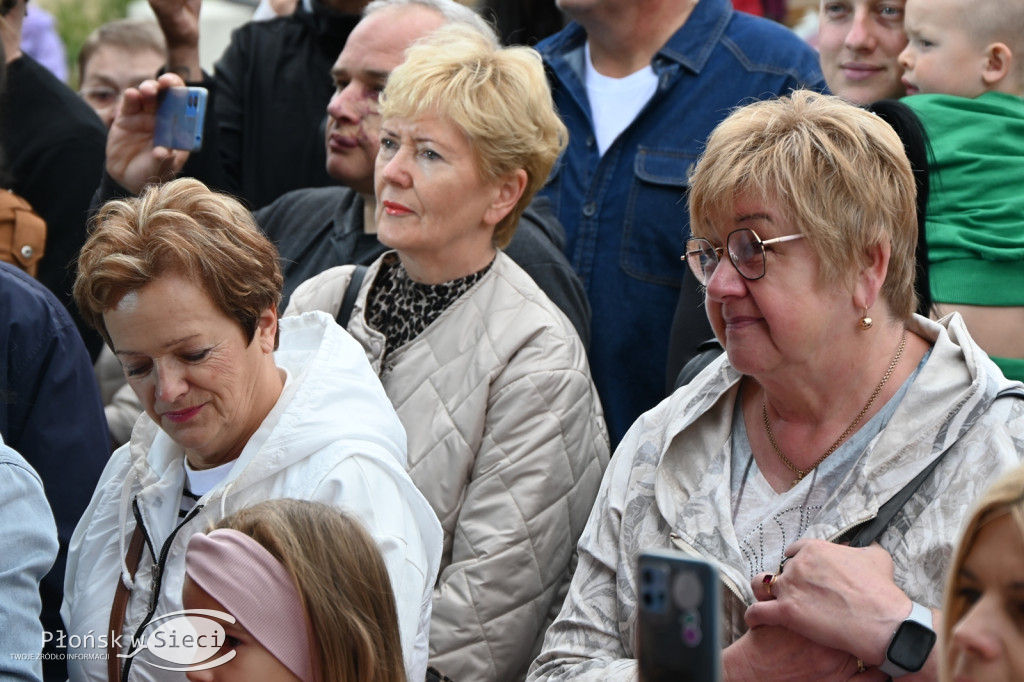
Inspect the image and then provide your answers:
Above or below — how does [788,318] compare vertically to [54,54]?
above

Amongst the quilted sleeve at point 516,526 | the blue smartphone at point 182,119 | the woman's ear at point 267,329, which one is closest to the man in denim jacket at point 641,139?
the quilted sleeve at point 516,526

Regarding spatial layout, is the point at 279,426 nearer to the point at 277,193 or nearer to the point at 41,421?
the point at 41,421

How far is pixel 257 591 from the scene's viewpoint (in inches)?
83.0

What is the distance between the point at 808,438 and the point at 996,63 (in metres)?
1.48

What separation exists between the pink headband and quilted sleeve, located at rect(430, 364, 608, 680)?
38.5 inches

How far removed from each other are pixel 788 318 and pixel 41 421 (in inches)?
74.0

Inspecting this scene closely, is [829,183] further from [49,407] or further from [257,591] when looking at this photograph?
[49,407]

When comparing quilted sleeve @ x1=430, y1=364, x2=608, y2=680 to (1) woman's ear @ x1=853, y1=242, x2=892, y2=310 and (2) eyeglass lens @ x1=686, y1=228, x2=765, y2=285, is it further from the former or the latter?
(1) woman's ear @ x1=853, y1=242, x2=892, y2=310

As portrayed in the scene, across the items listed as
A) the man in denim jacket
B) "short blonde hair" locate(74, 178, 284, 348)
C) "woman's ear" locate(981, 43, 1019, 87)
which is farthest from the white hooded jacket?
"woman's ear" locate(981, 43, 1019, 87)

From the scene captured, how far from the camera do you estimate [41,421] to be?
126 inches

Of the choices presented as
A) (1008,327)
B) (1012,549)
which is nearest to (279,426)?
(1012,549)

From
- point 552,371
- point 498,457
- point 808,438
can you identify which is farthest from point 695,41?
point 808,438

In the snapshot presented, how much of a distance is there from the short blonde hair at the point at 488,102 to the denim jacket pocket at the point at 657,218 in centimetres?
56

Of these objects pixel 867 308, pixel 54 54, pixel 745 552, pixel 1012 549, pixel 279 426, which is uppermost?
pixel 1012 549
